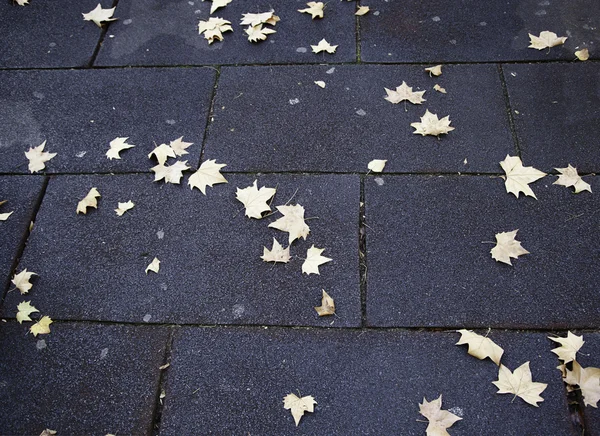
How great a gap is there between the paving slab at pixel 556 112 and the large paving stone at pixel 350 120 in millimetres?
128

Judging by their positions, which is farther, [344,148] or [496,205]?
[344,148]

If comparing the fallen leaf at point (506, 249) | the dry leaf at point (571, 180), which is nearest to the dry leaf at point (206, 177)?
the fallen leaf at point (506, 249)

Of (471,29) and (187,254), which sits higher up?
(471,29)

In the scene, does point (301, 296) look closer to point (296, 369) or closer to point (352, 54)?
point (296, 369)

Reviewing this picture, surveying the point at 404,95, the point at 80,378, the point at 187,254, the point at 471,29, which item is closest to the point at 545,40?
the point at 471,29

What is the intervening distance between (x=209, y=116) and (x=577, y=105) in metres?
2.42

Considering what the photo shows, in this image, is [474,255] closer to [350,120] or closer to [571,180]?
[571,180]

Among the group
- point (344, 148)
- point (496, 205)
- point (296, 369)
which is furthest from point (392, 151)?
point (296, 369)

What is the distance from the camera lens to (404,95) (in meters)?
3.47

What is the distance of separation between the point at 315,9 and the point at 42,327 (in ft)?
9.84

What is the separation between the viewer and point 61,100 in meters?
3.62

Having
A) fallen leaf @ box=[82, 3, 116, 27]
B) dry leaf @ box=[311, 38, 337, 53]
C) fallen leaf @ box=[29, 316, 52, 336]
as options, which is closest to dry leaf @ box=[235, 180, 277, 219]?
fallen leaf @ box=[29, 316, 52, 336]

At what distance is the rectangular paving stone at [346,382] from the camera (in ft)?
7.62

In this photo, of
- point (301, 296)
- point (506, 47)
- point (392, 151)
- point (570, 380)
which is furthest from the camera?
point (506, 47)
